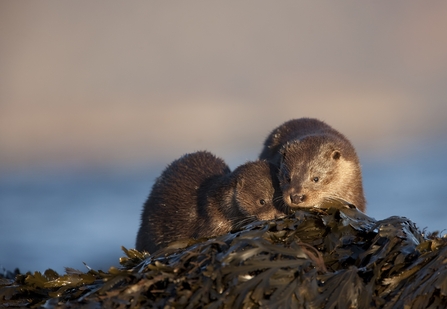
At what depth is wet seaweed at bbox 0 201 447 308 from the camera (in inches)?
108

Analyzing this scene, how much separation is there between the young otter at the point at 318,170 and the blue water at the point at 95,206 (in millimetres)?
3366

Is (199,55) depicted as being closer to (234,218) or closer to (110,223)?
(110,223)

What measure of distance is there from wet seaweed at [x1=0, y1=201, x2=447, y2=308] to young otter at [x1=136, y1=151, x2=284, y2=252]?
186 centimetres

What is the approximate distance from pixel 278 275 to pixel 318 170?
258 cm

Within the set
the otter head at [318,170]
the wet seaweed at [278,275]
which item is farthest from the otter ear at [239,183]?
the wet seaweed at [278,275]

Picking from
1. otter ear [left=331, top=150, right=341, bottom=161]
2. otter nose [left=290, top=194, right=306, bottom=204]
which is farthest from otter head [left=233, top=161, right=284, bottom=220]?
otter ear [left=331, top=150, right=341, bottom=161]

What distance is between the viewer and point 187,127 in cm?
1253

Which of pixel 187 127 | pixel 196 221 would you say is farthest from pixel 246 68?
pixel 196 221

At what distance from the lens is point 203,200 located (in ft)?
18.5

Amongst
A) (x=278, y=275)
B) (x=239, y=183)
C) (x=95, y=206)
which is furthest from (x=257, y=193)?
(x=95, y=206)

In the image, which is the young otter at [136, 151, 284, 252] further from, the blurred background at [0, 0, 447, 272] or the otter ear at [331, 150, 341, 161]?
the blurred background at [0, 0, 447, 272]

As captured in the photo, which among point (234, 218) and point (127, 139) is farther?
point (127, 139)

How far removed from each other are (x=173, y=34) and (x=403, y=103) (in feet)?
16.1

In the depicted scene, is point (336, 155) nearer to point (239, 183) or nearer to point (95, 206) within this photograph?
point (239, 183)
